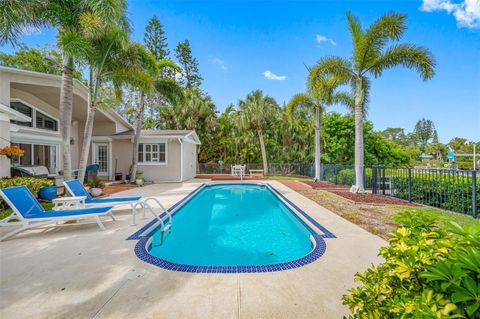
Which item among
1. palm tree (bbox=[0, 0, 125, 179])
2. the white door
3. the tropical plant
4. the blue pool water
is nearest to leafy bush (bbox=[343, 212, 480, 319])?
the blue pool water

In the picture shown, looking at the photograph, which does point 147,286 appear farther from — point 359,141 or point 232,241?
point 359,141

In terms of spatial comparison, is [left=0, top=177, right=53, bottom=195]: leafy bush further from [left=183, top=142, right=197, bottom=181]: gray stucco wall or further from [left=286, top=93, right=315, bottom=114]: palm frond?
[left=286, top=93, right=315, bottom=114]: palm frond

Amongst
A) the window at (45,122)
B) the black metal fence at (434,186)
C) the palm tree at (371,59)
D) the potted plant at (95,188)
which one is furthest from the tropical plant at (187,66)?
the black metal fence at (434,186)

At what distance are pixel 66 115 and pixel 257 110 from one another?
15488 millimetres

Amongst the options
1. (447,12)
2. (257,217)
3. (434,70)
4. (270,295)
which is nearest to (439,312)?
(270,295)

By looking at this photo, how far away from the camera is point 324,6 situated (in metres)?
15.9

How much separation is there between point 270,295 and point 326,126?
22533mm

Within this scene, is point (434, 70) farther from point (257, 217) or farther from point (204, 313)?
point (204, 313)

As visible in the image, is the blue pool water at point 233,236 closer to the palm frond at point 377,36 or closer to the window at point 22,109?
the palm frond at point 377,36

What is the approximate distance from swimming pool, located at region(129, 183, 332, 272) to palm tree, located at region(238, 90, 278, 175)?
43.1ft

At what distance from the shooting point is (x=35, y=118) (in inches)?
470

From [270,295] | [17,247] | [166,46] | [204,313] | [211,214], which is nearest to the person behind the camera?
[204,313]

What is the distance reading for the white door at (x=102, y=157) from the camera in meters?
16.3

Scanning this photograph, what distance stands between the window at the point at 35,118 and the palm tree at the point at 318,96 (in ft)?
45.6
